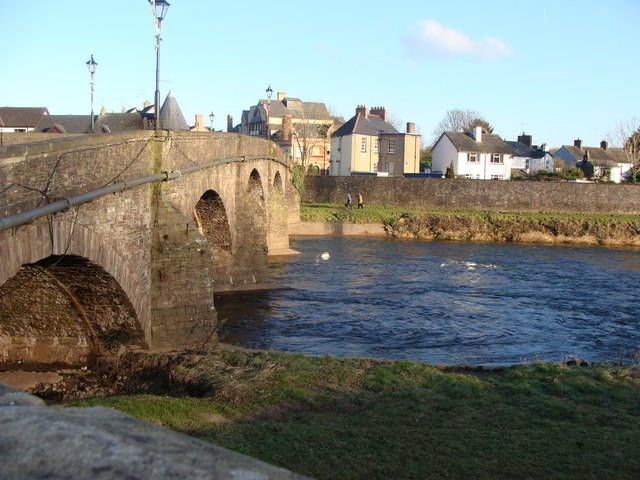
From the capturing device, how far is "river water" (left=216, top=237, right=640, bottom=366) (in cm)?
1705

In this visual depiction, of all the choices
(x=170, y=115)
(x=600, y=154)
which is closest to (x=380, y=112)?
(x=600, y=154)

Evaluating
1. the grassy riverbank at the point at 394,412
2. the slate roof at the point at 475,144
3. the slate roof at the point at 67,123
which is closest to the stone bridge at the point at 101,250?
the grassy riverbank at the point at 394,412

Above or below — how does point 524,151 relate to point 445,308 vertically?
above

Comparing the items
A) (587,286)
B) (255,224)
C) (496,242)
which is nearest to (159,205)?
(255,224)

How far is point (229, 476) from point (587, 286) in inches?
1108

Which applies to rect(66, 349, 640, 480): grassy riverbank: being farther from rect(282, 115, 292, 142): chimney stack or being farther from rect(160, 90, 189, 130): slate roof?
rect(282, 115, 292, 142): chimney stack

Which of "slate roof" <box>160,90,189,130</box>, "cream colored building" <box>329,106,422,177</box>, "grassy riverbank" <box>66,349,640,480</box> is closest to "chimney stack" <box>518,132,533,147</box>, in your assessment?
"cream colored building" <box>329,106,422,177</box>

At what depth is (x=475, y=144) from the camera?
71062mm

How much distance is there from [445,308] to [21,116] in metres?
53.3

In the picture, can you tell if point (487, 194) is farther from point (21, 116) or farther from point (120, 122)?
point (21, 116)

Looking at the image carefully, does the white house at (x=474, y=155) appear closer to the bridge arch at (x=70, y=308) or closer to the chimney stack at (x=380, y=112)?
the chimney stack at (x=380, y=112)

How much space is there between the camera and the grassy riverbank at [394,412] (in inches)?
285

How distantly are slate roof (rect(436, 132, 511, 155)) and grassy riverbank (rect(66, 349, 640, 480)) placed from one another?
58645mm

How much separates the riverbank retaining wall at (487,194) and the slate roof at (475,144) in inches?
619
